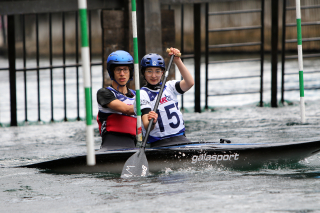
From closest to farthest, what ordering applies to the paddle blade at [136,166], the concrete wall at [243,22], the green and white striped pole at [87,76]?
the green and white striped pole at [87,76] → the paddle blade at [136,166] → the concrete wall at [243,22]

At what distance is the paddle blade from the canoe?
0.07 metres

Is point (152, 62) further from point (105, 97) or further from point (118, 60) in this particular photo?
point (105, 97)

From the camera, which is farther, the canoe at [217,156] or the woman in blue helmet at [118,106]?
the woman in blue helmet at [118,106]

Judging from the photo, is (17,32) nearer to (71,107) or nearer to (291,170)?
(71,107)

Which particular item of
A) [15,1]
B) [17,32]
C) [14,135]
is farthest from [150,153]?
[17,32]

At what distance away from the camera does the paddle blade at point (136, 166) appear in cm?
513

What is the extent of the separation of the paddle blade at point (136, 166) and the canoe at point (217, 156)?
75mm

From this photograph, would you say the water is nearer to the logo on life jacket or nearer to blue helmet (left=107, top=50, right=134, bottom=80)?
the logo on life jacket

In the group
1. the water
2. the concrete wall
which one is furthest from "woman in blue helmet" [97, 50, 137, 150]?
the concrete wall

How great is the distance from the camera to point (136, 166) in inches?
203

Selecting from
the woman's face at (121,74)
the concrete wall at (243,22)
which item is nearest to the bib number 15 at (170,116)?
the woman's face at (121,74)

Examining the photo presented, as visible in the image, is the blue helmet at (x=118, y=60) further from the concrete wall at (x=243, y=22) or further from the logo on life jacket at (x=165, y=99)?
the concrete wall at (x=243, y=22)

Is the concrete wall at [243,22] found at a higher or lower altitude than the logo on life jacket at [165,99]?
higher

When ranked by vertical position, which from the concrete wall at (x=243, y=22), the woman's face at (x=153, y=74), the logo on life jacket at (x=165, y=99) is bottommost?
the logo on life jacket at (x=165, y=99)
